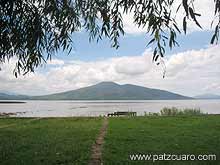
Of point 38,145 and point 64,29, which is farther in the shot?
point 38,145

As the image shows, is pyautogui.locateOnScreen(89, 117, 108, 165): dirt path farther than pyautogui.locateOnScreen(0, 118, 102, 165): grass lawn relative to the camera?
No

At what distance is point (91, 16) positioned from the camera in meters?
6.81

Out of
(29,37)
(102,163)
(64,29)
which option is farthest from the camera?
(102,163)

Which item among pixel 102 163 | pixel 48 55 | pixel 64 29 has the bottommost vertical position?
pixel 102 163

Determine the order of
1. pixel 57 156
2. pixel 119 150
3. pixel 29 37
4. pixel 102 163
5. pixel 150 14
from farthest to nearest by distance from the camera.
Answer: pixel 119 150 < pixel 57 156 < pixel 102 163 < pixel 29 37 < pixel 150 14

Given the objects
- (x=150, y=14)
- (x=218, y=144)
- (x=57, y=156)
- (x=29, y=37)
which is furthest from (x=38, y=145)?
(x=150, y=14)

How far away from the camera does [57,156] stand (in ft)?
32.5

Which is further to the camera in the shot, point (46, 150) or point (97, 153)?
point (46, 150)

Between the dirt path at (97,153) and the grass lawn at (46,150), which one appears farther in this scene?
the grass lawn at (46,150)

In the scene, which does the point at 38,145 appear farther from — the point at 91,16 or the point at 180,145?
the point at 91,16

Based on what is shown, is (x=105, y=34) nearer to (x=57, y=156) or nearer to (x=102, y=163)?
(x=102, y=163)

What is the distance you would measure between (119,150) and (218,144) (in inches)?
143

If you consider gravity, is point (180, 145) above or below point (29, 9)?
below

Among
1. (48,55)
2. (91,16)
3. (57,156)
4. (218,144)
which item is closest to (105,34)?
(91,16)
